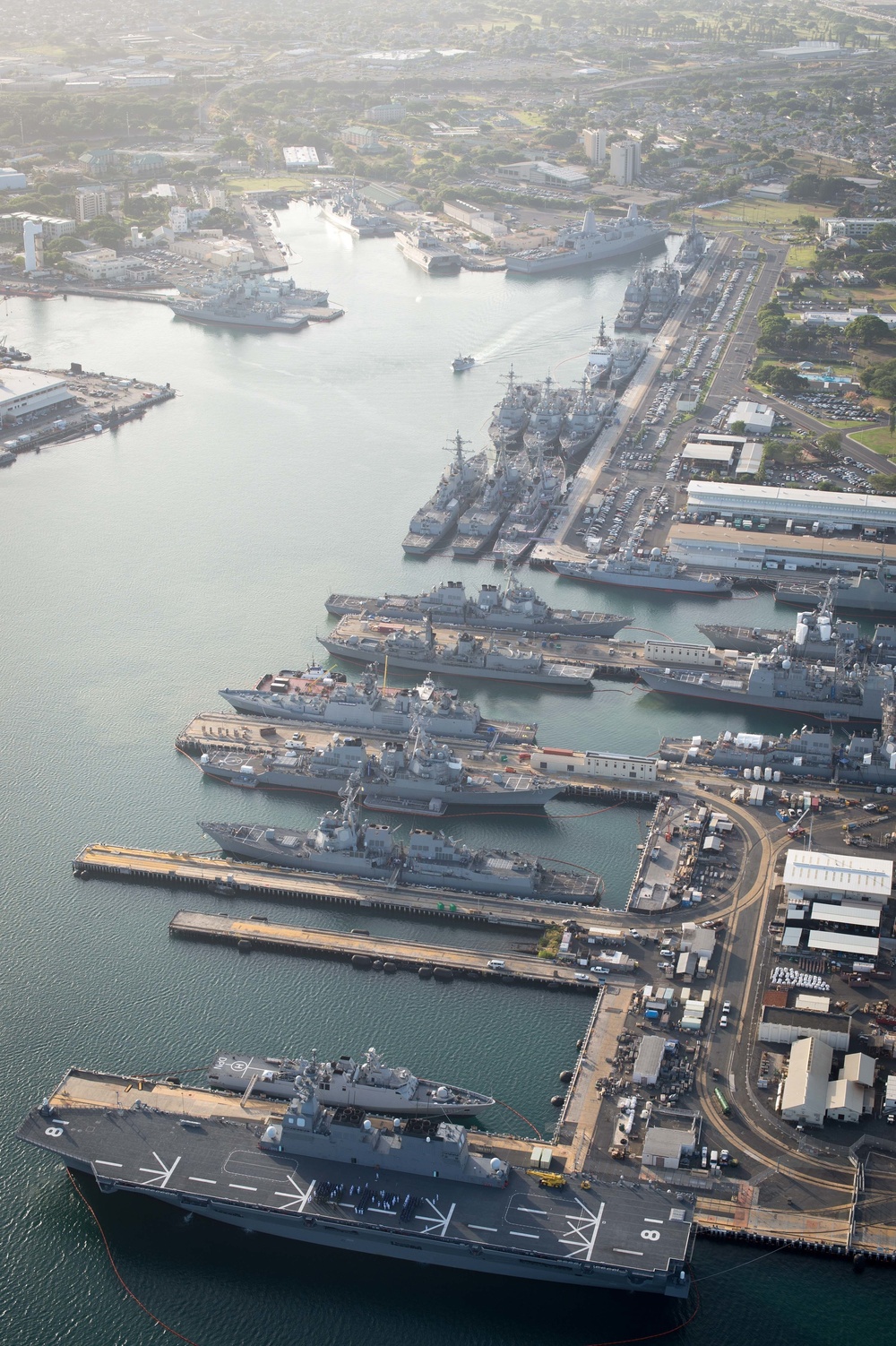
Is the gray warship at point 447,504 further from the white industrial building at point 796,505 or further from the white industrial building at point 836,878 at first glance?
the white industrial building at point 836,878

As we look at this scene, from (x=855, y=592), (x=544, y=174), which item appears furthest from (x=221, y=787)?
(x=544, y=174)

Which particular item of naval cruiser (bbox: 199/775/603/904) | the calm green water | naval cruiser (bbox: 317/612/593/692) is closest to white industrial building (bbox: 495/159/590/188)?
the calm green water

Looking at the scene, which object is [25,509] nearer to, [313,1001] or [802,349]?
[313,1001]

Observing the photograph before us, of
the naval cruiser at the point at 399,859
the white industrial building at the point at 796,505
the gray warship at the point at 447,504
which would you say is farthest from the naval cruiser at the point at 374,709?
the white industrial building at the point at 796,505

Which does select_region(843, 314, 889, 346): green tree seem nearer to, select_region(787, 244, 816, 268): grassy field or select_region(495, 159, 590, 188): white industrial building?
select_region(787, 244, 816, 268): grassy field

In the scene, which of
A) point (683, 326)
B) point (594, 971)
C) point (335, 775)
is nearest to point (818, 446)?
point (683, 326)
